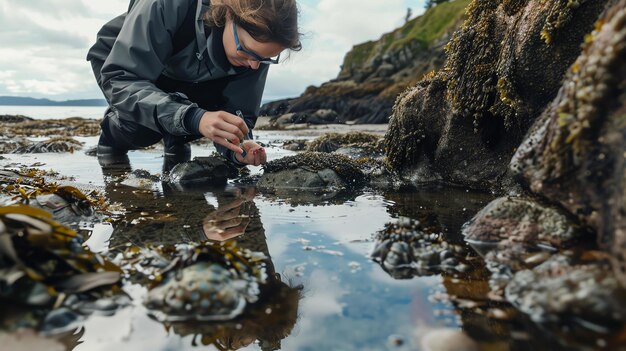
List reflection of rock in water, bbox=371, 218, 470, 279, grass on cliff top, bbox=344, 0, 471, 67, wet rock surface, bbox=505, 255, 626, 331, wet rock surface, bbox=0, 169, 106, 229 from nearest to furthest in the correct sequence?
1. wet rock surface, bbox=505, 255, 626, 331
2. reflection of rock in water, bbox=371, 218, 470, 279
3. wet rock surface, bbox=0, 169, 106, 229
4. grass on cliff top, bbox=344, 0, 471, 67

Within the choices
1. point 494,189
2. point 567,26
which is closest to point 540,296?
point 567,26

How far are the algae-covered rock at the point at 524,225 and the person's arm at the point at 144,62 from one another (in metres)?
3.08

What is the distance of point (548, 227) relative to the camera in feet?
7.72

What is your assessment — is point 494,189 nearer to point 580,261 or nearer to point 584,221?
point 584,221

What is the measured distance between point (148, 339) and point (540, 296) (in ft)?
4.97

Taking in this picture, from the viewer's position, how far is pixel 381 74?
4106 cm

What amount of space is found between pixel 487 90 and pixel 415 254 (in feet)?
7.94

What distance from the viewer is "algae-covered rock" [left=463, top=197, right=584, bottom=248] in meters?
2.28

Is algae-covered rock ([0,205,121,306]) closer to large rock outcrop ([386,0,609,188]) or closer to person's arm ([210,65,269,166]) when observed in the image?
large rock outcrop ([386,0,609,188])

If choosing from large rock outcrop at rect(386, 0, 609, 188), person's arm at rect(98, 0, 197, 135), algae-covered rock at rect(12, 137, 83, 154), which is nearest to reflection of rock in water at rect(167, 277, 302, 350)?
large rock outcrop at rect(386, 0, 609, 188)

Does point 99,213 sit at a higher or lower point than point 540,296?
lower

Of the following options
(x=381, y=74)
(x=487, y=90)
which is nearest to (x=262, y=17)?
(x=487, y=90)

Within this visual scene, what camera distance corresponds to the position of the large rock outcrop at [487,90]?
10.7 feet

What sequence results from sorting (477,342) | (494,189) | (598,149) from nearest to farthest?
(477,342), (598,149), (494,189)
